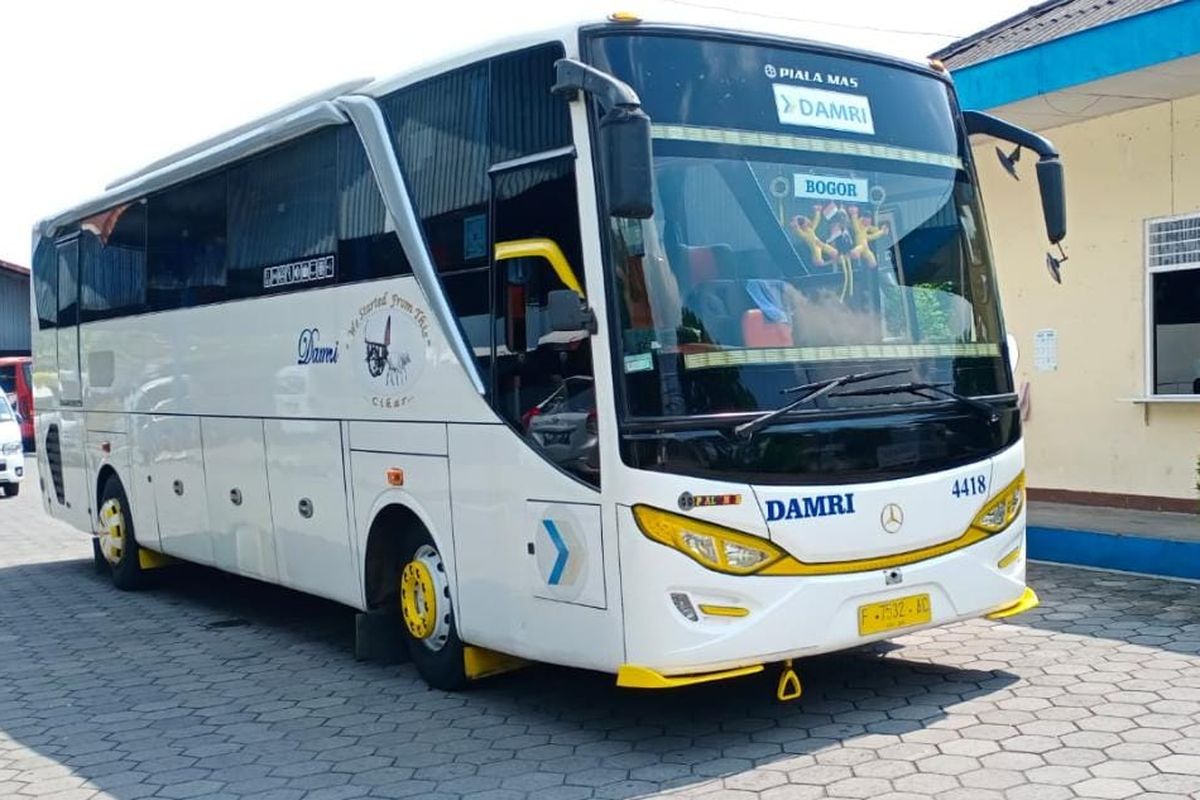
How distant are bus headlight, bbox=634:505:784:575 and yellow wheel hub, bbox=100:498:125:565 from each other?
7.37 m

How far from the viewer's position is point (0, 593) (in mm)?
11516

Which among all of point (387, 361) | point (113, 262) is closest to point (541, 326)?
point (387, 361)

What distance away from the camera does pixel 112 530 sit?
37.8ft

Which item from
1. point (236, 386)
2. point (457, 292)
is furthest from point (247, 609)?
point (457, 292)

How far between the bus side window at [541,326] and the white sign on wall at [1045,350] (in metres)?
7.98

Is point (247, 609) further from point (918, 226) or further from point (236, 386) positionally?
point (918, 226)

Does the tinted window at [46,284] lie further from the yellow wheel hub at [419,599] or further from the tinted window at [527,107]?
the tinted window at [527,107]

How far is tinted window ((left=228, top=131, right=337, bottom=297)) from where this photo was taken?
25.7 ft

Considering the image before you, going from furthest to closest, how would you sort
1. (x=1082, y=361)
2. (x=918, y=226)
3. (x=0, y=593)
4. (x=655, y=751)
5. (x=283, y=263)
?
1. (x=1082, y=361)
2. (x=0, y=593)
3. (x=283, y=263)
4. (x=918, y=226)
5. (x=655, y=751)

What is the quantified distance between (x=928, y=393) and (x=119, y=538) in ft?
26.2

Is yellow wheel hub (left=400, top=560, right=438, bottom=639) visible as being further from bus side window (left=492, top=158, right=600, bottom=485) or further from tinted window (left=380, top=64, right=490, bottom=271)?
tinted window (left=380, top=64, right=490, bottom=271)

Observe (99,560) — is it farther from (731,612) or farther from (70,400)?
(731,612)

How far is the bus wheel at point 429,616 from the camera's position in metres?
6.91

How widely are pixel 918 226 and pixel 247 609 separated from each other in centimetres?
637
